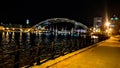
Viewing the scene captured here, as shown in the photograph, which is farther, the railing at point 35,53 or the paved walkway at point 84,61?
the paved walkway at point 84,61

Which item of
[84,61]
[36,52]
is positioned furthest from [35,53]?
[84,61]

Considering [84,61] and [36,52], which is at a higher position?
[36,52]

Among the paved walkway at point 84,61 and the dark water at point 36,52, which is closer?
the dark water at point 36,52

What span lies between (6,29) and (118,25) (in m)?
97.7

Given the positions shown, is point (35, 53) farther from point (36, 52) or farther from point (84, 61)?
point (84, 61)

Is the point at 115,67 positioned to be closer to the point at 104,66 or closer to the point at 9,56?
the point at 104,66

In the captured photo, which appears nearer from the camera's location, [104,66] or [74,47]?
[104,66]

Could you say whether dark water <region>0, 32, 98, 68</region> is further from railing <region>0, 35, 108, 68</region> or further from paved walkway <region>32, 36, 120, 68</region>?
paved walkway <region>32, 36, 120, 68</region>

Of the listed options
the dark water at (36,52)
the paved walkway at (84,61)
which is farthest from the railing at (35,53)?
the paved walkway at (84,61)

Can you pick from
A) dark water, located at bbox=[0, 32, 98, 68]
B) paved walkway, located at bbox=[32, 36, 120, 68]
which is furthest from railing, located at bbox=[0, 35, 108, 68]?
paved walkway, located at bbox=[32, 36, 120, 68]

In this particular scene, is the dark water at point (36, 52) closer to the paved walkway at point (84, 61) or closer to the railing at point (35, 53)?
the railing at point (35, 53)

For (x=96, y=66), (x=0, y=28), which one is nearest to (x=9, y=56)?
(x=96, y=66)

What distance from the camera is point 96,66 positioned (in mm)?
10422

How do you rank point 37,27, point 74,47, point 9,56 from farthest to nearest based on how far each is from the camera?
point 37,27 → point 9,56 → point 74,47
